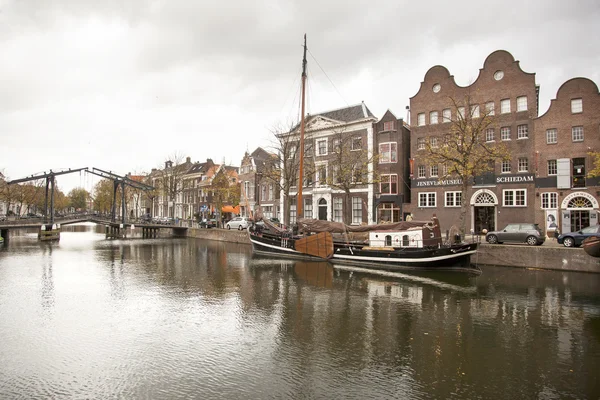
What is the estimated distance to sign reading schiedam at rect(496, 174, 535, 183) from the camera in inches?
1250

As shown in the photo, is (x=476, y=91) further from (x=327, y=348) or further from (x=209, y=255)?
(x=327, y=348)

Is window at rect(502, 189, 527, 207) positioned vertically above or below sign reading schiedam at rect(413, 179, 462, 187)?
below

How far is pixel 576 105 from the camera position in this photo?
30.1 metres

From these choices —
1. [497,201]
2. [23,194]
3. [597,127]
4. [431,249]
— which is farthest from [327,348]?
[23,194]

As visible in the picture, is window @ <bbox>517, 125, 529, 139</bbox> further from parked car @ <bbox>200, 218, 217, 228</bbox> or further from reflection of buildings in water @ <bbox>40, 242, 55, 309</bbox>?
parked car @ <bbox>200, 218, 217, 228</bbox>

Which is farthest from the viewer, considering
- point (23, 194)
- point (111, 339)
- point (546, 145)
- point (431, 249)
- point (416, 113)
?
point (23, 194)

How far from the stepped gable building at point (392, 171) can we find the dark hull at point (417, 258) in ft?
52.3

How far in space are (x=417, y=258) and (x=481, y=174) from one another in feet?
50.7

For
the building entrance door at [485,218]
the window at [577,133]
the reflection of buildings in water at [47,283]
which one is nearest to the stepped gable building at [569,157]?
the window at [577,133]

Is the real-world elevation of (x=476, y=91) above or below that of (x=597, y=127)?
above

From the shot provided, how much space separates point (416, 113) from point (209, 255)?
24.7 metres

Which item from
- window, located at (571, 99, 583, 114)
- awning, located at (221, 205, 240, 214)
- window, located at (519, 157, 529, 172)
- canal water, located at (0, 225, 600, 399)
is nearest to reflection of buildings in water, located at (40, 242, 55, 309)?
canal water, located at (0, 225, 600, 399)

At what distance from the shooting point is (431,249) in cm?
2194

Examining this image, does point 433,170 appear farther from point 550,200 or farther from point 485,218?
point 550,200
